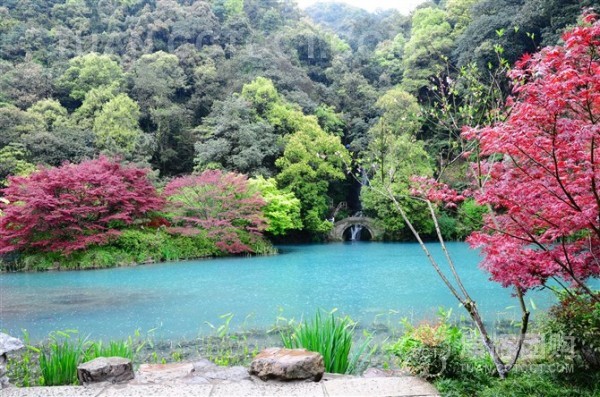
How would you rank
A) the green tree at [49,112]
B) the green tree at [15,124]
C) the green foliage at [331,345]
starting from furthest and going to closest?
the green tree at [49,112]
the green tree at [15,124]
the green foliage at [331,345]

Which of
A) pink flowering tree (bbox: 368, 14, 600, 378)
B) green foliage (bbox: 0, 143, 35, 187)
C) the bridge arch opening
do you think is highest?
green foliage (bbox: 0, 143, 35, 187)

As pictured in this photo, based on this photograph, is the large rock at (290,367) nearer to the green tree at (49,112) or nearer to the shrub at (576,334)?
the shrub at (576,334)

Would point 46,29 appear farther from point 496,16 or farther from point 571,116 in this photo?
point 571,116

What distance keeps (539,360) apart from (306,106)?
69.3 feet

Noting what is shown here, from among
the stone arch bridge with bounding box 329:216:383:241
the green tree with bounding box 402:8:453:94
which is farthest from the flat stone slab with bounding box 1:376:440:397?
the green tree with bounding box 402:8:453:94

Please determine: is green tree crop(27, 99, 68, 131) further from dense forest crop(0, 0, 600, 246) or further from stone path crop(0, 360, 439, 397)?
stone path crop(0, 360, 439, 397)

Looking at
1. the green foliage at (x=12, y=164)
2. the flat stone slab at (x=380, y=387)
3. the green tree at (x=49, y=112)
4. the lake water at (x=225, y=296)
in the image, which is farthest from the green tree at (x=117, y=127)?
the flat stone slab at (x=380, y=387)

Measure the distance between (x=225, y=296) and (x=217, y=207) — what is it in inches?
304

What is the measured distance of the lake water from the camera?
20.7 feet

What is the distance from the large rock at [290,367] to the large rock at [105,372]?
31.1 inches

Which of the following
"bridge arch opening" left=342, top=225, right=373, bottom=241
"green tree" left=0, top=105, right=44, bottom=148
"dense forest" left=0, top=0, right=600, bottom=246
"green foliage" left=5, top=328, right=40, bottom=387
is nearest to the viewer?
"green foliage" left=5, top=328, right=40, bottom=387

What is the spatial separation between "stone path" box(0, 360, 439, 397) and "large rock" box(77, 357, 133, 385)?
0.18 feet

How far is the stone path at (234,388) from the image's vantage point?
2.59 metres

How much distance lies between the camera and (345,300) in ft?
25.0
